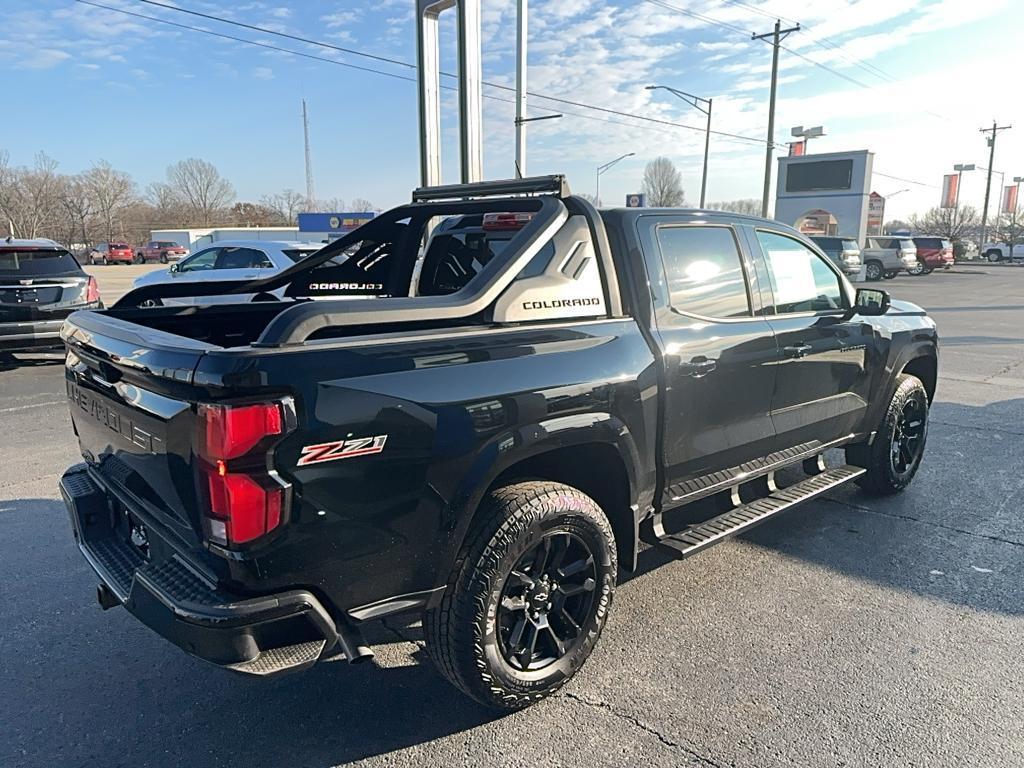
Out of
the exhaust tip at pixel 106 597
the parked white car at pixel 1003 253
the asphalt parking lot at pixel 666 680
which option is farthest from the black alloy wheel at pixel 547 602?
the parked white car at pixel 1003 253

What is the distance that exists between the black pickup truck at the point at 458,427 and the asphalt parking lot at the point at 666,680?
29 centimetres

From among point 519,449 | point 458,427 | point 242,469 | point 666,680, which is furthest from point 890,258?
point 242,469

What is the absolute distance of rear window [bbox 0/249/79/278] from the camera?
9281 millimetres

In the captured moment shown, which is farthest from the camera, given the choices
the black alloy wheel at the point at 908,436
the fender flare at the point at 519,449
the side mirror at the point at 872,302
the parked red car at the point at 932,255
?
the parked red car at the point at 932,255

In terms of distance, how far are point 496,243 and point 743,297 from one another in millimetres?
1337

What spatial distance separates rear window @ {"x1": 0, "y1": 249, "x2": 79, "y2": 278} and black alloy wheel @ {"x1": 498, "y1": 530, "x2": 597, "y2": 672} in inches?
366

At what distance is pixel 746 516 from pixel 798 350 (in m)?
0.97

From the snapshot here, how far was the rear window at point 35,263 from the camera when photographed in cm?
928

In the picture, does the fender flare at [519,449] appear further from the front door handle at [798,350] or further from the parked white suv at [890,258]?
the parked white suv at [890,258]

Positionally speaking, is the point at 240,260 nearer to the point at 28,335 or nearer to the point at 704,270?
the point at 28,335

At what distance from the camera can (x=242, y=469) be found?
209 cm

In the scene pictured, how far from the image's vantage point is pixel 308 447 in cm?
216

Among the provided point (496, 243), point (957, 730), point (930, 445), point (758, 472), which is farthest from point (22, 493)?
point (930, 445)

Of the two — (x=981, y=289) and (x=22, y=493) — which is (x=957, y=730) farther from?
(x=981, y=289)
